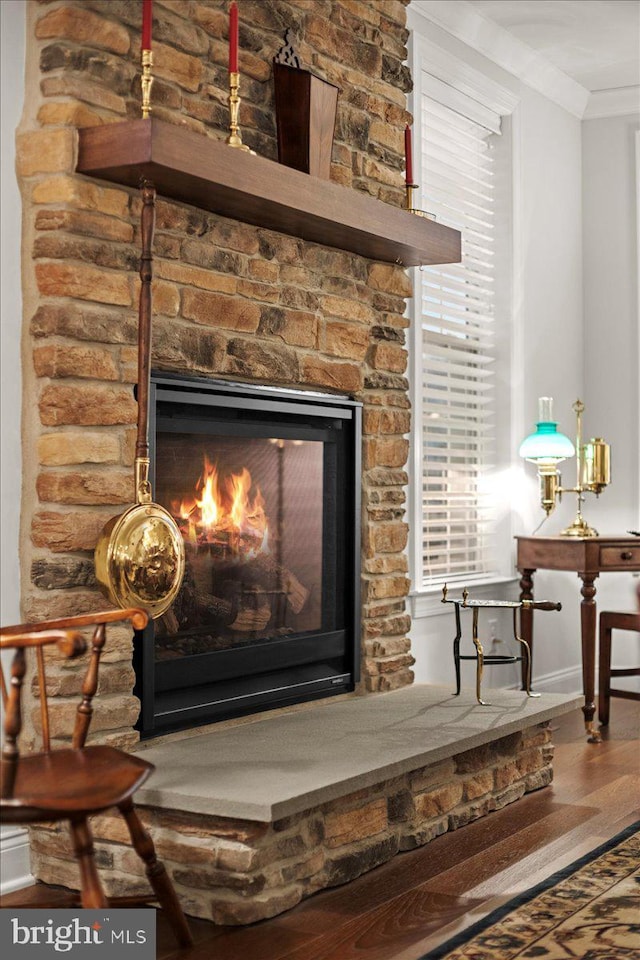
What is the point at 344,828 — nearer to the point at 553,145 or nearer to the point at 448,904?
the point at 448,904

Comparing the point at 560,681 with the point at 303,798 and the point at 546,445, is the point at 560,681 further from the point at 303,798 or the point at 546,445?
the point at 303,798

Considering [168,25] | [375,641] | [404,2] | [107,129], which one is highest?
[404,2]

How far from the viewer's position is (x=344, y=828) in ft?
9.98

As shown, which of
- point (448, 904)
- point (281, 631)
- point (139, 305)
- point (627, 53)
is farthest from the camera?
point (627, 53)

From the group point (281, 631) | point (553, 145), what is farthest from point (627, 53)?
point (281, 631)

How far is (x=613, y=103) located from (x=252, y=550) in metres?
3.67

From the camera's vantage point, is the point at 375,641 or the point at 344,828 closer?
the point at 344,828

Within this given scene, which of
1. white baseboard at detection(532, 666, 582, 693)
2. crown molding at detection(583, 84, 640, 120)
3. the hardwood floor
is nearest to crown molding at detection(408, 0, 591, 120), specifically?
crown molding at detection(583, 84, 640, 120)

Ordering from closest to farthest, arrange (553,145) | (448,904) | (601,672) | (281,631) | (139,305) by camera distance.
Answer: (448,904) < (139,305) < (281,631) < (601,672) < (553,145)

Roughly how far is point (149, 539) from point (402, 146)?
1983mm

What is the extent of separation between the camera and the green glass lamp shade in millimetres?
5332

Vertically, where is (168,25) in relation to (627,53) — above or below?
below

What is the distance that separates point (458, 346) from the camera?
5.41 meters

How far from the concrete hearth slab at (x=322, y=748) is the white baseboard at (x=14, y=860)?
0.37 m
